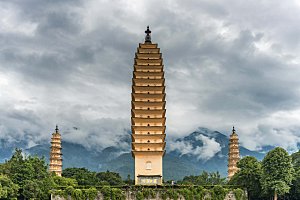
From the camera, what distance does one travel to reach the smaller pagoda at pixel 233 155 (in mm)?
71562

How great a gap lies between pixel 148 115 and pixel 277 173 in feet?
73.3

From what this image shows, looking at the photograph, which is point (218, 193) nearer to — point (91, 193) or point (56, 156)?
point (91, 193)

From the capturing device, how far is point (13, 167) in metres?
45.4

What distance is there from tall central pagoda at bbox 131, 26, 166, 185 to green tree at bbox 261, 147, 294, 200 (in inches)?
612

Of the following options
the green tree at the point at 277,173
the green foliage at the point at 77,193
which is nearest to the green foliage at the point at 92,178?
the green foliage at the point at 77,193

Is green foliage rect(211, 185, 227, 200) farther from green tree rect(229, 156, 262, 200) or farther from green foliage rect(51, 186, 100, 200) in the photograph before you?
green foliage rect(51, 186, 100, 200)

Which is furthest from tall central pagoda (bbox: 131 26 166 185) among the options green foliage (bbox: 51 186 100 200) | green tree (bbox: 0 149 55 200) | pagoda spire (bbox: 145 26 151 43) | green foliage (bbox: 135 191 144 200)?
green tree (bbox: 0 149 55 200)

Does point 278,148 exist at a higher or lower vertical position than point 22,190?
higher

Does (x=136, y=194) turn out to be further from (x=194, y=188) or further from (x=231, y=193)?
(x=231, y=193)

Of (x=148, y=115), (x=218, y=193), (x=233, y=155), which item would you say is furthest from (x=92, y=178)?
(x=218, y=193)

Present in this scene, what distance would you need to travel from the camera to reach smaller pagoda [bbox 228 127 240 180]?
71.6 meters

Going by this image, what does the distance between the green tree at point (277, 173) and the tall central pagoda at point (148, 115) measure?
51.0 ft

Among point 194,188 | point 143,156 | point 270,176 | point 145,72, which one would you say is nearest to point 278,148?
point 270,176

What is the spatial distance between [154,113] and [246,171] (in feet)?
56.3
